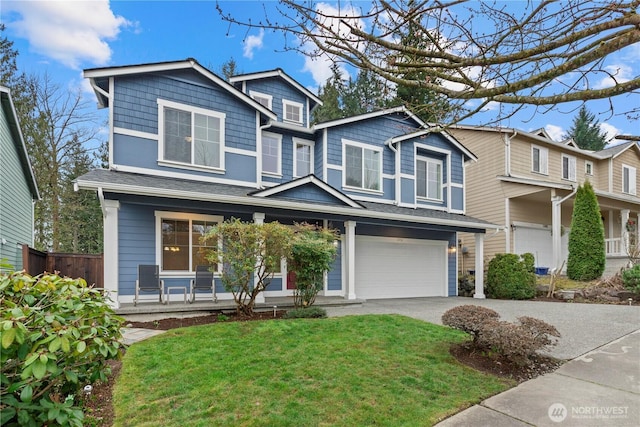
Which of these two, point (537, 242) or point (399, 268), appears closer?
point (399, 268)

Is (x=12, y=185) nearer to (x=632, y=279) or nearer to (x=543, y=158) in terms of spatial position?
(x=632, y=279)

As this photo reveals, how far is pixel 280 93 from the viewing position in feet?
42.1

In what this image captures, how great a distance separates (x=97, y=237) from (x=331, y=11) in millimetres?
25275

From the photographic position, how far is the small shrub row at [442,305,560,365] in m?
4.17

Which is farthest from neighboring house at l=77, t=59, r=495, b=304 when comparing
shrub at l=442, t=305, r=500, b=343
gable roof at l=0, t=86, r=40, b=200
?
shrub at l=442, t=305, r=500, b=343

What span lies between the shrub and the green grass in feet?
1.47

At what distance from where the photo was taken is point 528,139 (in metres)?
16.0

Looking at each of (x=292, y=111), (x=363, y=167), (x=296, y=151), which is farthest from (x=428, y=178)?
(x=292, y=111)

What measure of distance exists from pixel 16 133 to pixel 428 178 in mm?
13677

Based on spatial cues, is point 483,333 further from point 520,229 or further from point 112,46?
point 112,46

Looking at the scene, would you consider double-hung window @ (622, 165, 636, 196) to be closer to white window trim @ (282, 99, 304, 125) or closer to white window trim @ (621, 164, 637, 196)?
white window trim @ (621, 164, 637, 196)

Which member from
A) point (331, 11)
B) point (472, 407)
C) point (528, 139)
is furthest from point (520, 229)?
point (331, 11)

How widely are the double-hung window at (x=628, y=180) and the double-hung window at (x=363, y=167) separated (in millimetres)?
16633

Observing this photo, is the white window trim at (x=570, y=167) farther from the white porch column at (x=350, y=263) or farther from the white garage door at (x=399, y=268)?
the white porch column at (x=350, y=263)
